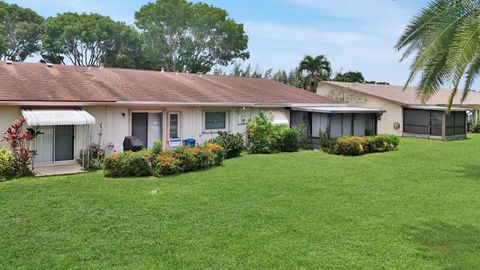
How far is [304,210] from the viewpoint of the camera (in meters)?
10.6

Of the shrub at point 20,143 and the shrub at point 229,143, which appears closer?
the shrub at point 20,143

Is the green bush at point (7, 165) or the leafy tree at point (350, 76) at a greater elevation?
the leafy tree at point (350, 76)

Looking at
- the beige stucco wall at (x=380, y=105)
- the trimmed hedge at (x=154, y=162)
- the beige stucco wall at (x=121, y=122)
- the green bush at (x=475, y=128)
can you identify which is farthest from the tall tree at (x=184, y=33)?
the trimmed hedge at (x=154, y=162)

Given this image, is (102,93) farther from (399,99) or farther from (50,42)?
(50,42)

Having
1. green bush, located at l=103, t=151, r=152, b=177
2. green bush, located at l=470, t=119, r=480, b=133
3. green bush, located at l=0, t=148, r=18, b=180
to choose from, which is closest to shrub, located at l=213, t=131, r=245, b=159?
green bush, located at l=103, t=151, r=152, b=177

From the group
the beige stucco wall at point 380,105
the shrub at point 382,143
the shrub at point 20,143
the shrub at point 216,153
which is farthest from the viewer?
the beige stucco wall at point 380,105

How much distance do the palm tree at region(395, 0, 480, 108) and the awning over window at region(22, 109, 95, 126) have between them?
41.2 feet

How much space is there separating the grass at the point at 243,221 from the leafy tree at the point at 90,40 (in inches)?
1791

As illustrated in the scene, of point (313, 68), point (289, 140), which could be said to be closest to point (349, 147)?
point (289, 140)

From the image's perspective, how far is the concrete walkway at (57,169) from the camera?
1567cm

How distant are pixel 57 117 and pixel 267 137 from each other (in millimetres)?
11805

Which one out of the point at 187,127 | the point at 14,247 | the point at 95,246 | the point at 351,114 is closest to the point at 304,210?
the point at 95,246

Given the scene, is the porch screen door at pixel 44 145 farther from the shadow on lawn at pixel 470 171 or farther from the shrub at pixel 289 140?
the shadow on lawn at pixel 470 171

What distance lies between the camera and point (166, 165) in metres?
15.4
